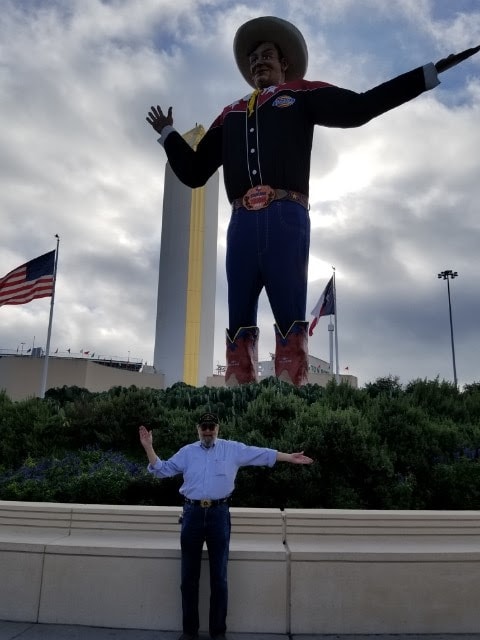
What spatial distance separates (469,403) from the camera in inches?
347

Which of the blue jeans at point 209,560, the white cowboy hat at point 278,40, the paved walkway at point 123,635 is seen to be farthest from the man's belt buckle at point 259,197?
the paved walkway at point 123,635

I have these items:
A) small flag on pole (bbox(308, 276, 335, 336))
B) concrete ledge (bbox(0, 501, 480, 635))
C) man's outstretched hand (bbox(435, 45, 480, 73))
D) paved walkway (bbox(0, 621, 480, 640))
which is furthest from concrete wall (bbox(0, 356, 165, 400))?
paved walkway (bbox(0, 621, 480, 640))

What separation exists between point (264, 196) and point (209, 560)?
7445mm

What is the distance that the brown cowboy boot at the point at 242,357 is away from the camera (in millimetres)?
10359

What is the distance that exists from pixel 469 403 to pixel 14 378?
72.8 ft

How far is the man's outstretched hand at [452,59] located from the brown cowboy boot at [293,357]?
4.65m

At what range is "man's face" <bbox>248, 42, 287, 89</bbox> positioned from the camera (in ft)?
36.6

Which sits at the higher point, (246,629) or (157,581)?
(157,581)

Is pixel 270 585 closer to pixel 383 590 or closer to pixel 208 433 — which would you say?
pixel 383 590

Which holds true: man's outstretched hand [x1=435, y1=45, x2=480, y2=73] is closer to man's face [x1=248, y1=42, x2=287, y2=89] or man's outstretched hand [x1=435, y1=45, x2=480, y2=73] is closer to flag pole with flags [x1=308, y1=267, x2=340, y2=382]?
man's face [x1=248, y1=42, x2=287, y2=89]

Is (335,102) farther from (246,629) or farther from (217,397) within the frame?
(246,629)

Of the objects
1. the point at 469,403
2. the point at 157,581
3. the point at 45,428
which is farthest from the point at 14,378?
the point at 157,581

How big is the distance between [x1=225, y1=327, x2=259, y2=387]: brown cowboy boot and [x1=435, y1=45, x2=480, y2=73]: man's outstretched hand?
5.25 metres

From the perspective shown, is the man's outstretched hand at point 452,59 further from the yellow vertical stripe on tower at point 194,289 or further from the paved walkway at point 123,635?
the yellow vertical stripe on tower at point 194,289
